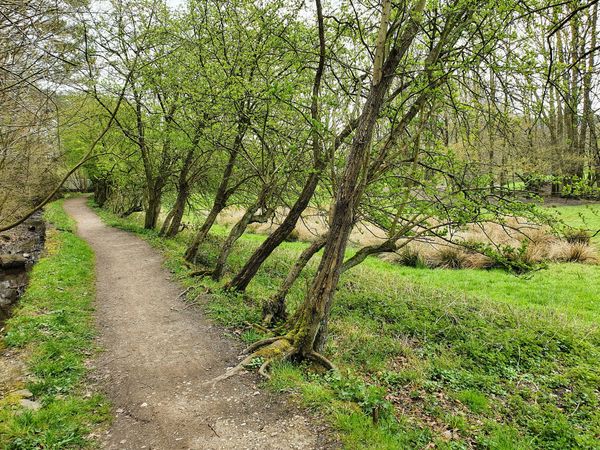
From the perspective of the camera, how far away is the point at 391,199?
305 inches

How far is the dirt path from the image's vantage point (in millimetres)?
4355

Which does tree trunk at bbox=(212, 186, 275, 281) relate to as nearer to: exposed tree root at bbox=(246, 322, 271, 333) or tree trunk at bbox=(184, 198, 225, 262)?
tree trunk at bbox=(184, 198, 225, 262)

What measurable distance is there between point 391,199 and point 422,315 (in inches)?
141

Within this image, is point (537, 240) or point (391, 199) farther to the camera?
point (537, 240)

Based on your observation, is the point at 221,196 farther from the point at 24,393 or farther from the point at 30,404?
the point at 30,404

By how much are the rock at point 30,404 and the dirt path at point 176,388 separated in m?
0.85

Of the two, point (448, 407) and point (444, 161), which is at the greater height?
point (444, 161)

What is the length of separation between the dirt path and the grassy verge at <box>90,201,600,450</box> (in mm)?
437

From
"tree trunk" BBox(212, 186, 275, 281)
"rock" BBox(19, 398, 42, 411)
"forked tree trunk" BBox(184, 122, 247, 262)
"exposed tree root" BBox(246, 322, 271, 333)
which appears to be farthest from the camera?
"tree trunk" BBox(212, 186, 275, 281)

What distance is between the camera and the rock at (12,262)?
45.7 feet

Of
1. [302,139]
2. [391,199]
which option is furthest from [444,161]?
[302,139]

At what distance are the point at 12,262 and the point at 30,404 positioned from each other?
11747 millimetres

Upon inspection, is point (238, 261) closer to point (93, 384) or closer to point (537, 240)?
point (93, 384)

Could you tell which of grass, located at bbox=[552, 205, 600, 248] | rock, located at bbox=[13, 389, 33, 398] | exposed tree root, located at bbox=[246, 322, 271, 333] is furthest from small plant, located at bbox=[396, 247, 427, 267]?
rock, located at bbox=[13, 389, 33, 398]
